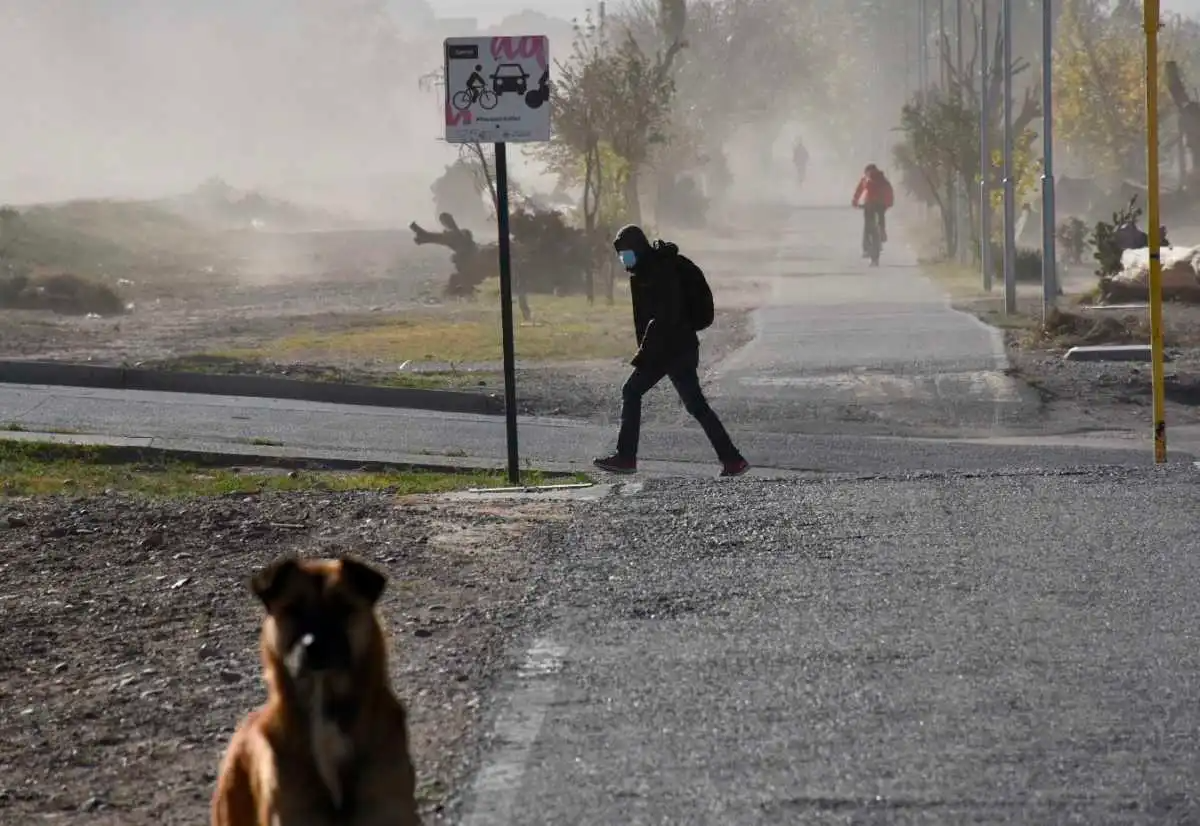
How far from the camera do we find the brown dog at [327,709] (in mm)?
3740

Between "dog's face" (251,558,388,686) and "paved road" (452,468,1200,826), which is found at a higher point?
"dog's face" (251,558,388,686)

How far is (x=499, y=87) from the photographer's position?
11602 mm

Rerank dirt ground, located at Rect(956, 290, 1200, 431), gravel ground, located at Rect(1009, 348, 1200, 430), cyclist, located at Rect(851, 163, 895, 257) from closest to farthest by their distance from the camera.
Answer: gravel ground, located at Rect(1009, 348, 1200, 430)
dirt ground, located at Rect(956, 290, 1200, 431)
cyclist, located at Rect(851, 163, 895, 257)

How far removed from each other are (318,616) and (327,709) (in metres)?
0.18

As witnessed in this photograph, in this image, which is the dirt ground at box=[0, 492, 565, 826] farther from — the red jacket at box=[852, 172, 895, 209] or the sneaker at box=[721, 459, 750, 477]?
the red jacket at box=[852, 172, 895, 209]

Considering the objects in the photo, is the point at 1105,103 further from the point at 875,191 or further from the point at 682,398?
the point at 682,398

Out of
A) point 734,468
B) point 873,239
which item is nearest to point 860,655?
point 734,468

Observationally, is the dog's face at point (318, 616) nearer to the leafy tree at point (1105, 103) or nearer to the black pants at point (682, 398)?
the black pants at point (682, 398)

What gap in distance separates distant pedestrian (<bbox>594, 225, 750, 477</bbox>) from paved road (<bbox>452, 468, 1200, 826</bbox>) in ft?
9.98

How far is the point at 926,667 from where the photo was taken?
6.69 meters

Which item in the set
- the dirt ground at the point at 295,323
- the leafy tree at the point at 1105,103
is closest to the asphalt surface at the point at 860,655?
the dirt ground at the point at 295,323

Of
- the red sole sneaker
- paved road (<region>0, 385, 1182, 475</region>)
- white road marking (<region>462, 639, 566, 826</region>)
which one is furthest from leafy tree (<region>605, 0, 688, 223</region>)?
white road marking (<region>462, 639, 566, 826</region>)

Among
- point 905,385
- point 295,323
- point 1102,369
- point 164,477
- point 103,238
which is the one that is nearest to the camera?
point 164,477

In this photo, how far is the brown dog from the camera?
12.3 ft
